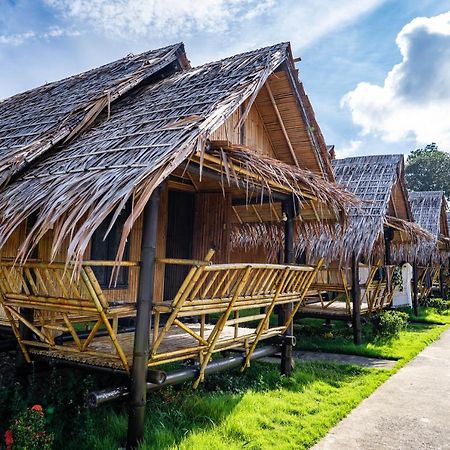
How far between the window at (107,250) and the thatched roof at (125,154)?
1.39 m

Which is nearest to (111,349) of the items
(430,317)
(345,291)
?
(345,291)

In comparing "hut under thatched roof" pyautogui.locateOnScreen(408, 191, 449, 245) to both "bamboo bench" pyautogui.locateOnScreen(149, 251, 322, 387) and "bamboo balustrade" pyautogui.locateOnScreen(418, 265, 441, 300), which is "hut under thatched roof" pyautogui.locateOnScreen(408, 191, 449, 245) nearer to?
"bamboo balustrade" pyautogui.locateOnScreen(418, 265, 441, 300)

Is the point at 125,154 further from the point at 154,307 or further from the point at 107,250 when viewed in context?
the point at 107,250

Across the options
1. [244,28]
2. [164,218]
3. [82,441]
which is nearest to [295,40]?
[244,28]

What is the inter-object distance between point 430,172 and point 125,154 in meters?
45.0

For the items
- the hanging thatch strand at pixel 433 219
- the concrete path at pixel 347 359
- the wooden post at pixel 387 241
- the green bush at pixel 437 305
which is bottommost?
the concrete path at pixel 347 359

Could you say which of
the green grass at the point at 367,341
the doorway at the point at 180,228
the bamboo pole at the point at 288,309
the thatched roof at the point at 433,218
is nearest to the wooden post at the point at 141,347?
the bamboo pole at the point at 288,309

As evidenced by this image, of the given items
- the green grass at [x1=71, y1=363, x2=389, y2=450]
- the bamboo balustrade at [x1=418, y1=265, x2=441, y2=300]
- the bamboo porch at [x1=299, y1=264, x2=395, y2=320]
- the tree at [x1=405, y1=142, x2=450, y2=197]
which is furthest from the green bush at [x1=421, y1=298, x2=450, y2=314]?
the tree at [x1=405, y1=142, x2=450, y2=197]

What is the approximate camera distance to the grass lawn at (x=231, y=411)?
388 cm

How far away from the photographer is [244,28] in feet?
21.8

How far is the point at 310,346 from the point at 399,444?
453 cm

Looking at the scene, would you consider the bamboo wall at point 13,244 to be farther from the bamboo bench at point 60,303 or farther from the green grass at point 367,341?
the green grass at point 367,341

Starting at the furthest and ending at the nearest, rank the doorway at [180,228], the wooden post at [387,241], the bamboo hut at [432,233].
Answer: the bamboo hut at [432,233]
the wooden post at [387,241]
the doorway at [180,228]

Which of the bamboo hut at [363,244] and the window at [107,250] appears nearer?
the window at [107,250]
